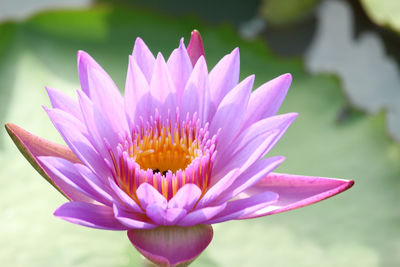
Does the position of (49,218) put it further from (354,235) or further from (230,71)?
(354,235)

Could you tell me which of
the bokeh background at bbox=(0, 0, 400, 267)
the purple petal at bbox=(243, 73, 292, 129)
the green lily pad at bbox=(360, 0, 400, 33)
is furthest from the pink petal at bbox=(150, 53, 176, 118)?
the green lily pad at bbox=(360, 0, 400, 33)

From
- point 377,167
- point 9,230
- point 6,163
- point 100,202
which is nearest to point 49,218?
point 9,230

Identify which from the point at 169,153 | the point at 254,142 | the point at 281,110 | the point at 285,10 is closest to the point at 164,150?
the point at 169,153

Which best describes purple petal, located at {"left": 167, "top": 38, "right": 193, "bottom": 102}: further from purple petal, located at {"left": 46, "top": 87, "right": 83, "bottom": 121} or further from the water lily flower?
purple petal, located at {"left": 46, "top": 87, "right": 83, "bottom": 121}

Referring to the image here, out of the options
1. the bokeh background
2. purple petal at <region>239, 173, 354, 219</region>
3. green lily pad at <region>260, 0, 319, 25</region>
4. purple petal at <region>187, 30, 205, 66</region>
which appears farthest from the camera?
green lily pad at <region>260, 0, 319, 25</region>

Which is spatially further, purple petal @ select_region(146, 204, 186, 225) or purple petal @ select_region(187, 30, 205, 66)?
purple petal @ select_region(187, 30, 205, 66)

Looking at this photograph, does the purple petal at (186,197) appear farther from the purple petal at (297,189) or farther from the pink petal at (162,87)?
the pink petal at (162,87)

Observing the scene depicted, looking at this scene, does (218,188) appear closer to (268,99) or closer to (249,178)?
(249,178)
